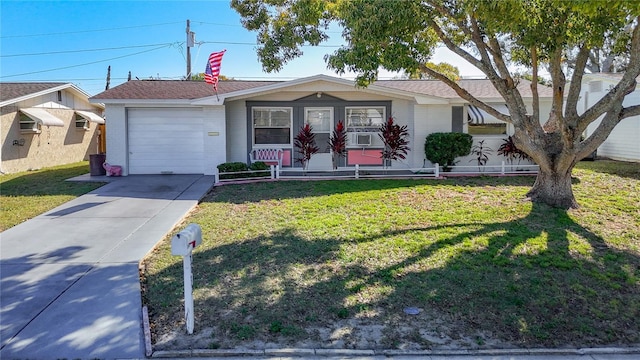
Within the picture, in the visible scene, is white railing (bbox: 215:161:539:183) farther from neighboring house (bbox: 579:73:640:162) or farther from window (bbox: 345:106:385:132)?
neighboring house (bbox: 579:73:640:162)

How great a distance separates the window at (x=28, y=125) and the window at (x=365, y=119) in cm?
1178

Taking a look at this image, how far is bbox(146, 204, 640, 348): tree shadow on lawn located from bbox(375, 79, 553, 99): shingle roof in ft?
28.5

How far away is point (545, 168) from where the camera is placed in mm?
9047

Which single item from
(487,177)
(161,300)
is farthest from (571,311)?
(487,177)

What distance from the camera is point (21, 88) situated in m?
17.6

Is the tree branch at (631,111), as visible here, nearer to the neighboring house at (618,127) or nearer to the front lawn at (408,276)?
the front lawn at (408,276)

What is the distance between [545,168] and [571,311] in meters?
4.93

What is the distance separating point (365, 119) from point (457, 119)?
306 centimetres

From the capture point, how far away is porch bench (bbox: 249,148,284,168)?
1493cm

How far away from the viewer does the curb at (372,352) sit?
12.9ft

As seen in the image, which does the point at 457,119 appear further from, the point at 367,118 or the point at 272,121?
the point at 272,121

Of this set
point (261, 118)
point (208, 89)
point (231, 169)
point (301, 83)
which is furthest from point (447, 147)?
point (208, 89)

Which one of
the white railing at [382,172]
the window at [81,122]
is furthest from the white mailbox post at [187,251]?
the window at [81,122]

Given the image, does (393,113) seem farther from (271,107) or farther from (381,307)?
(381,307)
